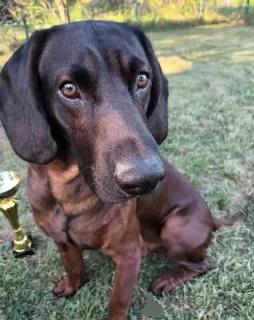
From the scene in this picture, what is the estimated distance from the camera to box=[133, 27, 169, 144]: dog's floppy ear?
6.40 feet

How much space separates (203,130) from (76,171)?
9.31 ft

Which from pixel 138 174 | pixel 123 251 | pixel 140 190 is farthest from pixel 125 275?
pixel 138 174

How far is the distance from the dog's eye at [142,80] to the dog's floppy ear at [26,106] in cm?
41

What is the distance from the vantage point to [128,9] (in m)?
7.21

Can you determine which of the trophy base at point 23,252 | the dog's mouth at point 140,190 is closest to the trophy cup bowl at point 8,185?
the trophy base at point 23,252

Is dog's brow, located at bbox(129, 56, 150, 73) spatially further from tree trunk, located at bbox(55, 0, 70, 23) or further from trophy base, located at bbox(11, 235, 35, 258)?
A: tree trunk, located at bbox(55, 0, 70, 23)

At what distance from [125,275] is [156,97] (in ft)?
3.02

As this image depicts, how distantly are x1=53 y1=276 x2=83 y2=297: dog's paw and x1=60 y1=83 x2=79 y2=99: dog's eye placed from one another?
54.2 inches

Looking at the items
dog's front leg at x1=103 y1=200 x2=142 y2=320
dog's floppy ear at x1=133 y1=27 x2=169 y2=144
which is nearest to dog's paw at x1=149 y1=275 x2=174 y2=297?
dog's front leg at x1=103 y1=200 x2=142 y2=320

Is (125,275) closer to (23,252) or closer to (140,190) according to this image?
(140,190)

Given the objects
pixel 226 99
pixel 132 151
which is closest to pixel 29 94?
pixel 132 151

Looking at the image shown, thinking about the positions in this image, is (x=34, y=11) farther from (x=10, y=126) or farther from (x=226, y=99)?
(x=10, y=126)

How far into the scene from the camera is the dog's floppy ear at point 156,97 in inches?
76.8

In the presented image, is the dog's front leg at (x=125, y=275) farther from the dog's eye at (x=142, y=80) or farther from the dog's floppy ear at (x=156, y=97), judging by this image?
the dog's eye at (x=142, y=80)
